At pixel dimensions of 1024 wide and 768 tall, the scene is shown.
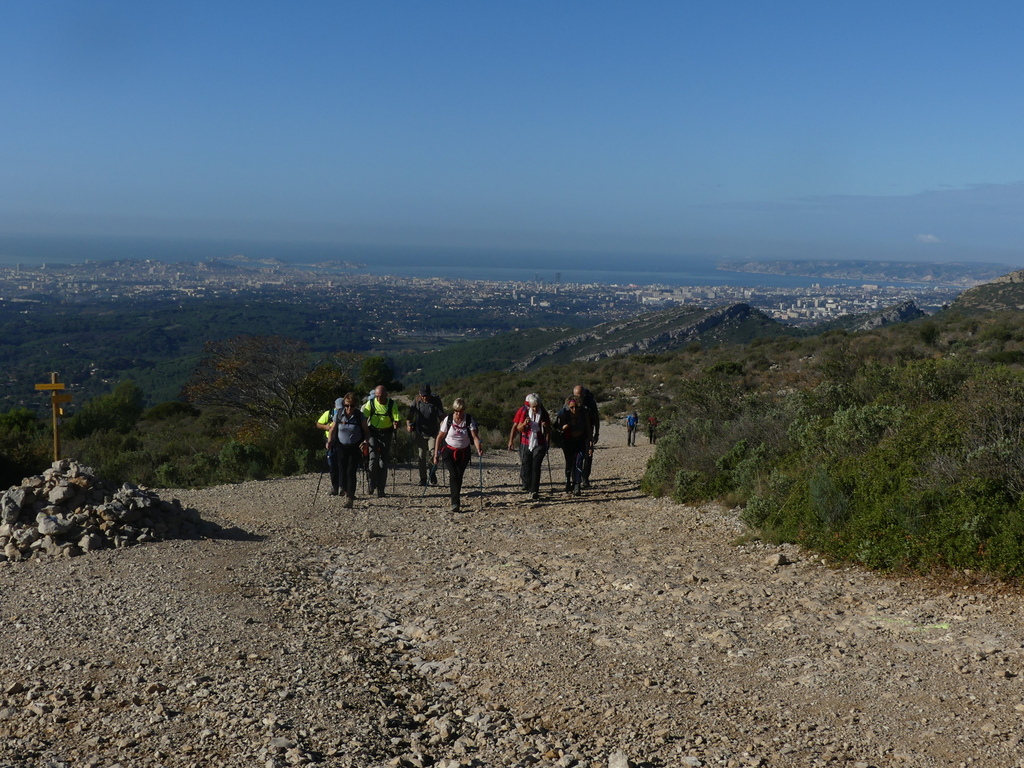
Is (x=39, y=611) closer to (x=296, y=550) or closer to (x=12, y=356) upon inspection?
(x=296, y=550)

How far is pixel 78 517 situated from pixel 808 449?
26.2 ft

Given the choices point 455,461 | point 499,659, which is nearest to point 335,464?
point 455,461

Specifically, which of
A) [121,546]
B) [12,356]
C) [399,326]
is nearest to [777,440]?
[121,546]

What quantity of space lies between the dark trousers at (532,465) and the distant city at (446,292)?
249 ft

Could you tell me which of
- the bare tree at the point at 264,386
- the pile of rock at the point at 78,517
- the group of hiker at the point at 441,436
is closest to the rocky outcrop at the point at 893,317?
the bare tree at the point at 264,386

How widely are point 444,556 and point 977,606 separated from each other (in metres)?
4.75

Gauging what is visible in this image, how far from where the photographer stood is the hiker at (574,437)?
38.8 feet

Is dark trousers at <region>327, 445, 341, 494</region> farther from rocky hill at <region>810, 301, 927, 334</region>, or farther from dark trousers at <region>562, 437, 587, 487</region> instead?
rocky hill at <region>810, 301, 927, 334</region>

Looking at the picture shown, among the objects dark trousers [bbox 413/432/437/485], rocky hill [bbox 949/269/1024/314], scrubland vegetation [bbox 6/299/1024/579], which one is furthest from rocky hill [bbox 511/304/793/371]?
dark trousers [bbox 413/432/437/485]

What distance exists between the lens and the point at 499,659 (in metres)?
5.53

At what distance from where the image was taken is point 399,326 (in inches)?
3912

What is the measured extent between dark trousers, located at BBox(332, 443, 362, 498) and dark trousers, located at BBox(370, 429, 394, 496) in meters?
0.32

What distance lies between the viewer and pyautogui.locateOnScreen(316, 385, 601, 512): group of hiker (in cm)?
1100

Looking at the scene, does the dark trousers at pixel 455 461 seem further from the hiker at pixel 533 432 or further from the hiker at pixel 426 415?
the hiker at pixel 426 415
